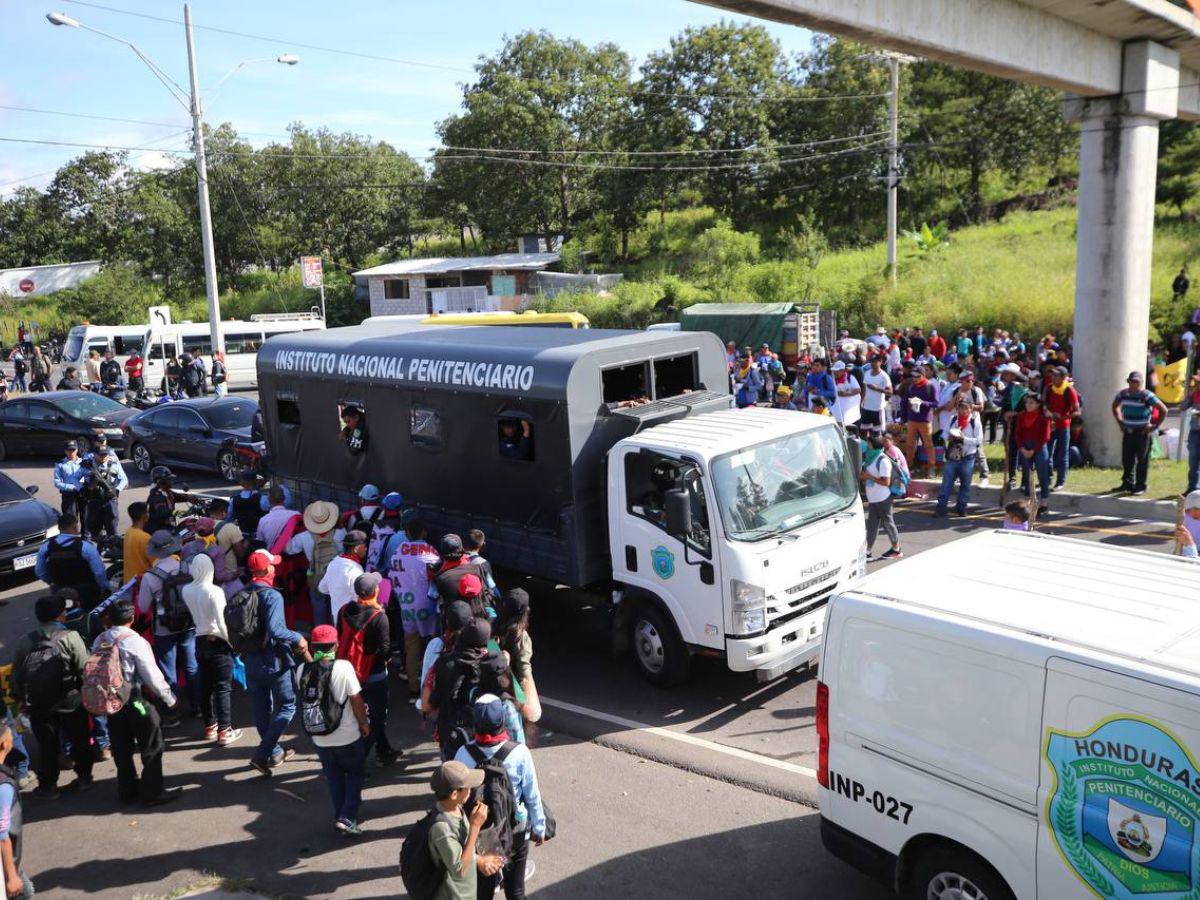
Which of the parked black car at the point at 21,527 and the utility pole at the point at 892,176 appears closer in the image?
the parked black car at the point at 21,527

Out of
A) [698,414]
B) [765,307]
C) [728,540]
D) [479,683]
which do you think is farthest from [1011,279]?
[479,683]

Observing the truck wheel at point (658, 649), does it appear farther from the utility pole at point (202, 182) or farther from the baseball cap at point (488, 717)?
the utility pole at point (202, 182)

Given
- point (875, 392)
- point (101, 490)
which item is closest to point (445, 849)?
point (101, 490)

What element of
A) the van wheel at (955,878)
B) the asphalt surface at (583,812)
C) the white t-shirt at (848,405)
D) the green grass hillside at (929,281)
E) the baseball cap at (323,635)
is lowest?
the asphalt surface at (583,812)

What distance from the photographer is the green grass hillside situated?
26.3 meters

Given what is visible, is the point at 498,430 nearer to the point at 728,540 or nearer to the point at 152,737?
the point at 728,540

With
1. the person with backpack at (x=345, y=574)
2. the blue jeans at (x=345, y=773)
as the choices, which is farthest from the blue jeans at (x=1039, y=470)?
the blue jeans at (x=345, y=773)

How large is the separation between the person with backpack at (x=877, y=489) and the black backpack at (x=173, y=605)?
23.3ft

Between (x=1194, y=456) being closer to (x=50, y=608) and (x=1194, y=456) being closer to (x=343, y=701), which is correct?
(x=343, y=701)

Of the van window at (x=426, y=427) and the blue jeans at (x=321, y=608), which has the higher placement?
the van window at (x=426, y=427)

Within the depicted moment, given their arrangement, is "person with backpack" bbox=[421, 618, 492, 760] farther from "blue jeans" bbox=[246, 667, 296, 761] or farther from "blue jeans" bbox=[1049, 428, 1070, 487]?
"blue jeans" bbox=[1049, 428, 1070, 487]

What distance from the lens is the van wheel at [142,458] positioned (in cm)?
1881

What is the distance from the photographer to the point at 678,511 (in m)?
7.67

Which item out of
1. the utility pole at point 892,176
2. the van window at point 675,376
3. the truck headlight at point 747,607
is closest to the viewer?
the truck headlight at point 747,607
